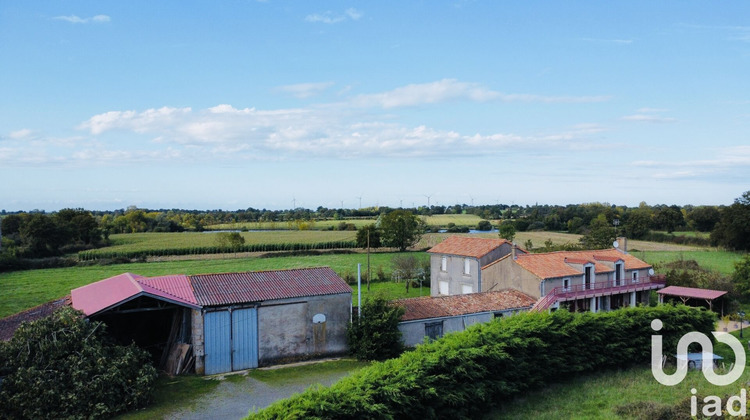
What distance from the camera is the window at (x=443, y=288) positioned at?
37.9 m

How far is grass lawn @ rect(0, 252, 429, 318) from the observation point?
1651 inches

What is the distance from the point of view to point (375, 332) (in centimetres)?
2211

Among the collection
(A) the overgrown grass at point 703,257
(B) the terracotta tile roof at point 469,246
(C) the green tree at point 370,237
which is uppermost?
(B) the terracotta tile roof at point 469,246

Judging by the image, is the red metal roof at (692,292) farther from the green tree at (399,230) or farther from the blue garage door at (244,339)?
the green tree at (399,230)

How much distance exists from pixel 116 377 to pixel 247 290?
21.1 ft

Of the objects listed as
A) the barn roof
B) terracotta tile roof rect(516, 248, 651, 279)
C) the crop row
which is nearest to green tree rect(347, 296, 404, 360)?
the barn roof

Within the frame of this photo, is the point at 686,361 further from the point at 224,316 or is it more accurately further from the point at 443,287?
the point at 224,316

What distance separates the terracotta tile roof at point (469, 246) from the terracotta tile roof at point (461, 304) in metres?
4.74

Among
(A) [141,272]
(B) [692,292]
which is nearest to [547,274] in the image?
(B) [692,292]

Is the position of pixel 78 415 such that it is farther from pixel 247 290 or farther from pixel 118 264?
pixel 118 264

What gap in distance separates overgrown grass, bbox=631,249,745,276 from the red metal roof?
1409 cm

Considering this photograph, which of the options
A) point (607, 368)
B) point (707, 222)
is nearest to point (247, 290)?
point (607, 368)

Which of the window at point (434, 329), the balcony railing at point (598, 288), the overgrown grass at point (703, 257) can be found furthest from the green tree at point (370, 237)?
the window at point (434, 329)

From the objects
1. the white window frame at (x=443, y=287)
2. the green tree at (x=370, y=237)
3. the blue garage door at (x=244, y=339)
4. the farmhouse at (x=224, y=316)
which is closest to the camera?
the farmhouse at (x=224, y=316)
